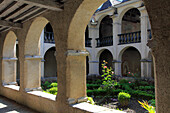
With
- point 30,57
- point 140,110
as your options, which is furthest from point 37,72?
point 140,110

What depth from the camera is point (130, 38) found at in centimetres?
1247

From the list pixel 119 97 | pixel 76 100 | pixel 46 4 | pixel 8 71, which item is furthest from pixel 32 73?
pixel 119 97

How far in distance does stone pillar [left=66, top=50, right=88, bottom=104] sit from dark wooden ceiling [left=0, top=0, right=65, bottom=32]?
1.09 metres

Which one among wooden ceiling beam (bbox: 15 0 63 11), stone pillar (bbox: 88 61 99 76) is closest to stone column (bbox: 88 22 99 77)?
stone pillar (bbox: 88 61 99 76)

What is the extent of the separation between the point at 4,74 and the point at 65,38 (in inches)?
179

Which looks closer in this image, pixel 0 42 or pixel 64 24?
pixel 64 24

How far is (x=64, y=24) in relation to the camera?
3.64 metres

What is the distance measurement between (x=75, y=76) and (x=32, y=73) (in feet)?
7.60

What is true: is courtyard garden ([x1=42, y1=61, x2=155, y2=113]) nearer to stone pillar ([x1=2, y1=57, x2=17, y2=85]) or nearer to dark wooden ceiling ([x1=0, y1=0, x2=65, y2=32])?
stone pillar ([x1=2, y1=57, x2=17, y2=85])

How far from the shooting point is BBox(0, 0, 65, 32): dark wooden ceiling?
3.34m

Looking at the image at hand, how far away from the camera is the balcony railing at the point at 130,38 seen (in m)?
12.0

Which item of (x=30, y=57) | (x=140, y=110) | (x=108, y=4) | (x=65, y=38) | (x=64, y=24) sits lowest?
(x=140, y=110)

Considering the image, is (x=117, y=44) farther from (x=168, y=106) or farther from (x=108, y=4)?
(x=168, y=106)

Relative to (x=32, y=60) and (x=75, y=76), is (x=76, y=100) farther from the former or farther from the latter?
(x=32, y=60)
